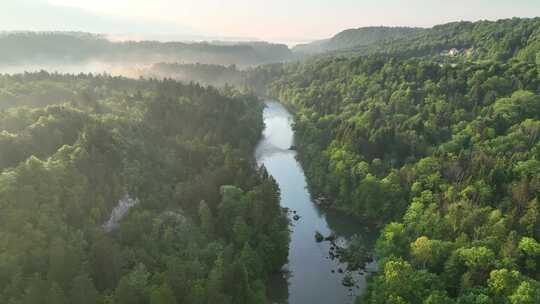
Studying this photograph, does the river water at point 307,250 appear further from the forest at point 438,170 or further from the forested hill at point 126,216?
the forest at point 438,170

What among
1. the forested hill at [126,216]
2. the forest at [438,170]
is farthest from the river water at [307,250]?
the forest at [438,170]

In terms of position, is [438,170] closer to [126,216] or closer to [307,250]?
[307,250]

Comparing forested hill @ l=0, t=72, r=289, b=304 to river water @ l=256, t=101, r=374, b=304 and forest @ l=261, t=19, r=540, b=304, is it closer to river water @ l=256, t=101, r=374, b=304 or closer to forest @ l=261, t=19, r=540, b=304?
river water @ l=256, t=101, r=374, b=304

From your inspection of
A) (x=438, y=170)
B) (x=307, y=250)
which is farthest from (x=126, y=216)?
(x=438, y=170)

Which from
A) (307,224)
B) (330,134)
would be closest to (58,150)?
(307,224)

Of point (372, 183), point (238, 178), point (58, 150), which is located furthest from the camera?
point (372, 183)

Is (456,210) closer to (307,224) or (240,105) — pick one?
(307,224)
